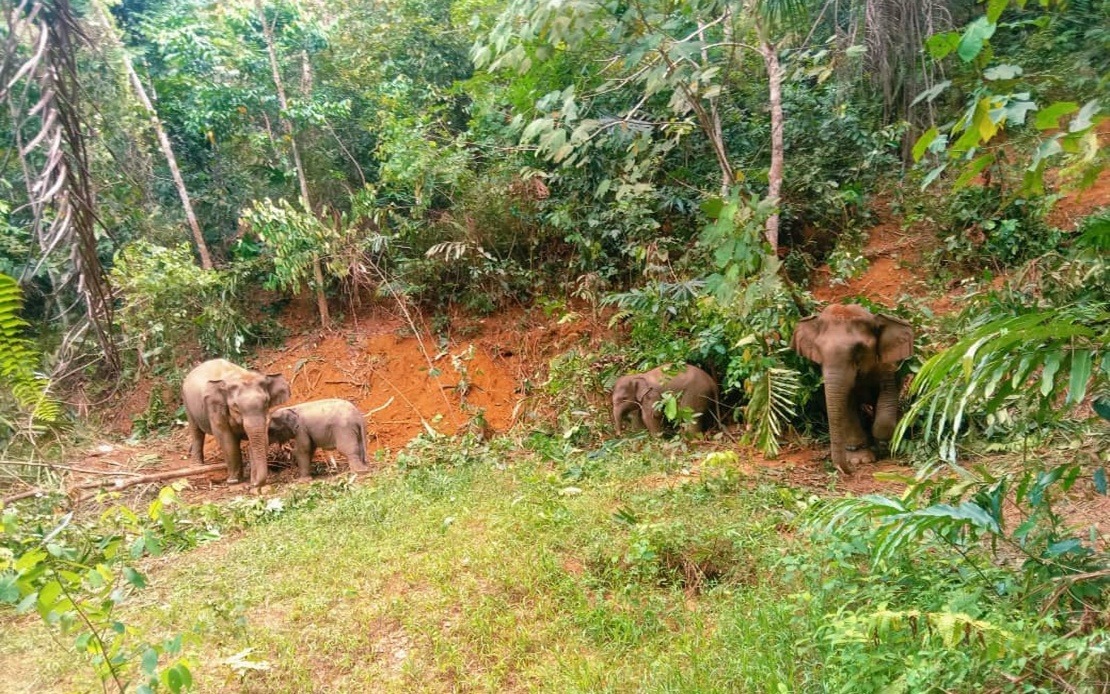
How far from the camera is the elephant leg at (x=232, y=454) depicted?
281 inches

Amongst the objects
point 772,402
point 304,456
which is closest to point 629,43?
point 772,402

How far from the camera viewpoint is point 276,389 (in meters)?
7.28

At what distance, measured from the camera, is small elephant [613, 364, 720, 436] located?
684 cm

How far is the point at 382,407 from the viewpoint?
886 cm

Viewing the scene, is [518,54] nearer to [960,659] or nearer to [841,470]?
[960,659]

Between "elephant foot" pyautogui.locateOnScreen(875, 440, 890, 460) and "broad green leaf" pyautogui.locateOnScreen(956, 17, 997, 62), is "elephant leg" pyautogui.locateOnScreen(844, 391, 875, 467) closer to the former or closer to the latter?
"elephant foot" pyautogui.locateOnScreen(875, 440, 890, 460)

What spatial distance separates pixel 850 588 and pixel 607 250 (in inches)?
274

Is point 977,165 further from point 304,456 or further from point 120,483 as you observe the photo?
point 120,483

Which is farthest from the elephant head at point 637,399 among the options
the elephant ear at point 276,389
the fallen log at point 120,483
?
the fallen log at point 120,483

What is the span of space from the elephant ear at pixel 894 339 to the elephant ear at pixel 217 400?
6.13 m

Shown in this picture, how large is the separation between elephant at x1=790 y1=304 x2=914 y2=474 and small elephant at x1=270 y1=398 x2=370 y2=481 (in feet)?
14.6

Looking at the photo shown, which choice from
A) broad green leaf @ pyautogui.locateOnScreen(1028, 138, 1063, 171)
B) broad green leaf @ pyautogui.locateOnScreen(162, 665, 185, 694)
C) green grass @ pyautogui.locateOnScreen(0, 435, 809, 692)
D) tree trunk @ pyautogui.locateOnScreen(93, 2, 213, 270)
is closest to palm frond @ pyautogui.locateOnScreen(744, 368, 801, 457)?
green grass @ pyautogui.locateOnScreen(0, 435, 809, 692)

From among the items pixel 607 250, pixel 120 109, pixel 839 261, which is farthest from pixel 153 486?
pixel 839 261

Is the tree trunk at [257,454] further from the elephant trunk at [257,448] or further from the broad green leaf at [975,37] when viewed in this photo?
the broad green leaf at [975,37]
